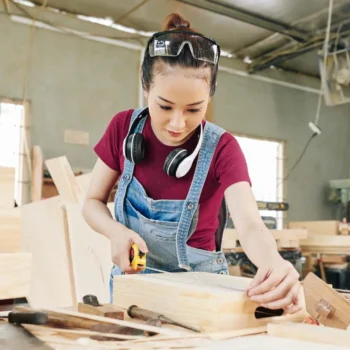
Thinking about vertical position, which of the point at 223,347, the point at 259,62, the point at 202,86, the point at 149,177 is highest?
the point at 259,62

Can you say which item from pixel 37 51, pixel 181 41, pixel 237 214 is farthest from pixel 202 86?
pixel 37 51

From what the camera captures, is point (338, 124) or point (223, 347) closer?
point (223, 347)

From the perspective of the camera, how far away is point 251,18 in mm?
5453

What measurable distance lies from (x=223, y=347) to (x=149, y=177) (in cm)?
78

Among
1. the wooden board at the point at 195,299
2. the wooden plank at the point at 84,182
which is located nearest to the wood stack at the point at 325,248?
the wooden plank at the point at 84,182

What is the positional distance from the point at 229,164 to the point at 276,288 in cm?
47

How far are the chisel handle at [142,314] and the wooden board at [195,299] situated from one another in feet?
0.11

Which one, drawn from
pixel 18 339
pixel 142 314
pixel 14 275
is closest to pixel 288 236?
pixel 14 275

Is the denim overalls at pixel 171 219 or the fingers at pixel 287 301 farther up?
the denim overalls at pixel 171 219

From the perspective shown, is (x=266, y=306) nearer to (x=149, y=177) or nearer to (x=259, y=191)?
(x=149, y=177)

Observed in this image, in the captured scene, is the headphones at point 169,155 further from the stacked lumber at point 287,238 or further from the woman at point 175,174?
the stacked lumber at point 287,238

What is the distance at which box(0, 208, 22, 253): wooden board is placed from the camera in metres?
1.41

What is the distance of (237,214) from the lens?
1328 millimetres

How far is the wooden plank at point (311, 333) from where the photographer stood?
820 mm
